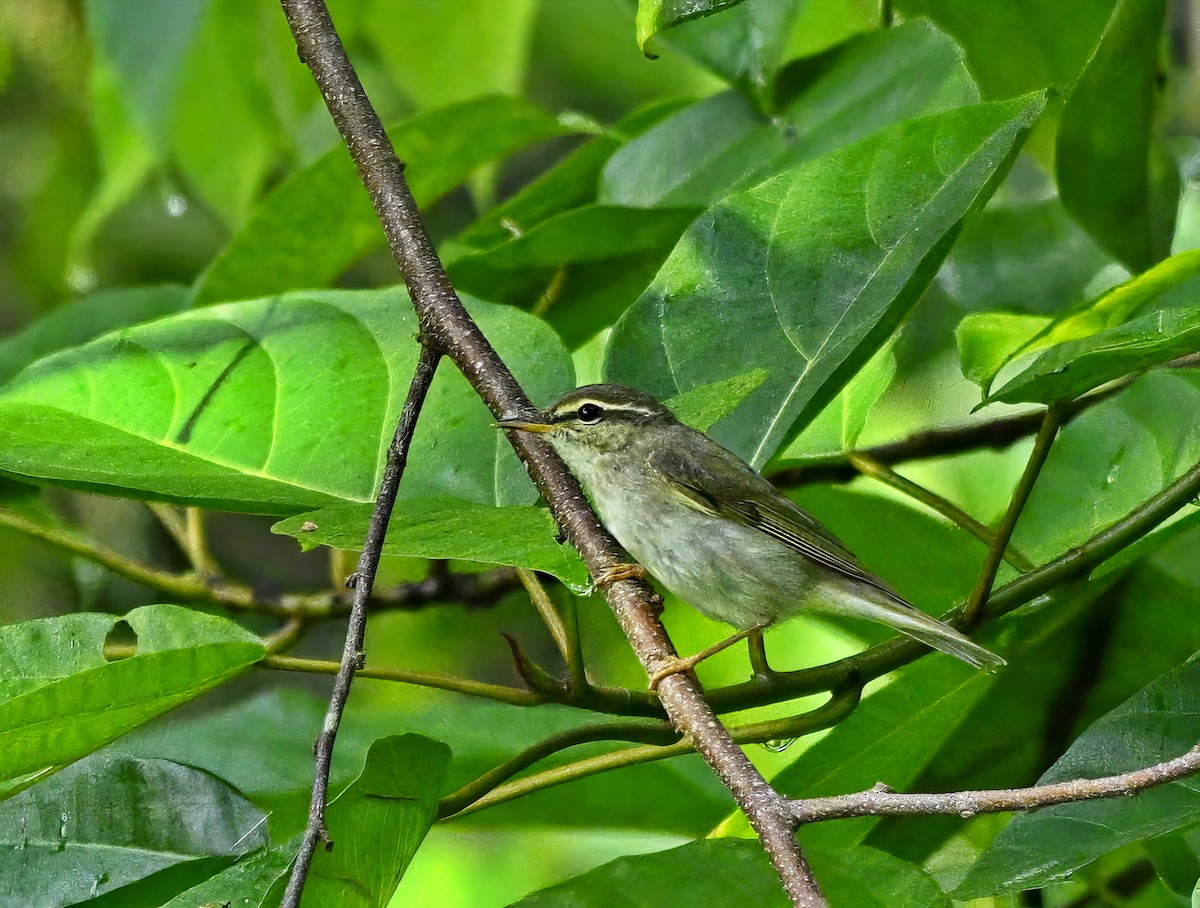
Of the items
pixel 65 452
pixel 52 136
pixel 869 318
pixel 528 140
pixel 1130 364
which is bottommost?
pixel 1130 364

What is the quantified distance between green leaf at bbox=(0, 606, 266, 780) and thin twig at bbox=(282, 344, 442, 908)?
185 millimetres

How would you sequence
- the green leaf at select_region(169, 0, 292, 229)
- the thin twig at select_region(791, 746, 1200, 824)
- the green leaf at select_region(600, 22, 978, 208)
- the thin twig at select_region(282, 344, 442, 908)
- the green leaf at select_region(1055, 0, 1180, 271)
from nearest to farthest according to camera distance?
the thin twig at select_region(791, 746, 1200, 824)
the thin twig at select_region(282, 344, 442, 908)
the green leaf at select_region(1055, 0, 1180, 271)
the green leaf at select_region(600, 22, 978, 208)
the green leaf at select_region(169, 0, 292, 229)

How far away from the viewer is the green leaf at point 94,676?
134 cm

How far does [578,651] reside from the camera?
5.07ft

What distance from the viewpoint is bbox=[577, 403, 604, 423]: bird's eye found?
2283mm

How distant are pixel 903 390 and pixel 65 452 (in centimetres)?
149

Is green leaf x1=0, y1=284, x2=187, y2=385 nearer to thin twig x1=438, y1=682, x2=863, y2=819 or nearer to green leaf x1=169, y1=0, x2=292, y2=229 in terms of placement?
green leaf x1=169, y1=0, x2=292, y2=229

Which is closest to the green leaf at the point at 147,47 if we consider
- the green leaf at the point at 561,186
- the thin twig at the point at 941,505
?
the green leaf at the point at 561,186

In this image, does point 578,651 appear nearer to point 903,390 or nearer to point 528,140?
point 903,390

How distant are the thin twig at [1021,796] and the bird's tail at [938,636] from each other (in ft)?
2.18

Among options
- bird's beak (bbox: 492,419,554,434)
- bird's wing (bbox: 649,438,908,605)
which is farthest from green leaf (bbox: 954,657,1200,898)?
bird's beak (bbox: 492,419,554,434)

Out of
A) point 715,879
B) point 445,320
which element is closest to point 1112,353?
point 715,879

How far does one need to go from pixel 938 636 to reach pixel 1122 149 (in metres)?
0.93

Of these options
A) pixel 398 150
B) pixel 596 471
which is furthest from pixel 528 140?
pixel 596 471
